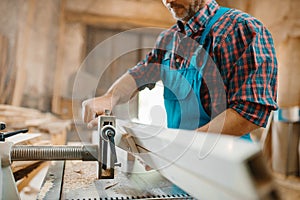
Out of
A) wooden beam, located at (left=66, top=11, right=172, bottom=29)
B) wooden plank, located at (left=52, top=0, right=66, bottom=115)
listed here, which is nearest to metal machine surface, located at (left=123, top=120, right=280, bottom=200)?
wooden plank, located at (left=52, top=0, right=66, bottom=115)

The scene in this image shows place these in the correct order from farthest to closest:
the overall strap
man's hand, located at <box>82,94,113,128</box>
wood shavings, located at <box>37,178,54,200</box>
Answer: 1. the overall strap
2. man's hand, located at <box>82,94,113,128</box>
3. wood shavings, located at <box>37,178,54,200</box>

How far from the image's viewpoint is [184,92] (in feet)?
4.27

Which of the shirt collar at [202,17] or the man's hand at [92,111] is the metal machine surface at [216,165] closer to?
the man's hand at [92,111]

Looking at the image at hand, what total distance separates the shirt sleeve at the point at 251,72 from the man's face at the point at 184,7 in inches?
9.2

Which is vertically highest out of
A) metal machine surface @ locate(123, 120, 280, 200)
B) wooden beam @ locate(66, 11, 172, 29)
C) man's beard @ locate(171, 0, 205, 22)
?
wooden beam @ locate(66, 11, 172, 29)

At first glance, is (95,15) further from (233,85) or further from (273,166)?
(233,85)

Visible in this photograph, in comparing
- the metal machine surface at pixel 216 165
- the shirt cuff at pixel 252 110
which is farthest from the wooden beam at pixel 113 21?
the metal machine surface at pixel 216 165

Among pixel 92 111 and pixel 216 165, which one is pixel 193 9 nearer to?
pixel 92 111

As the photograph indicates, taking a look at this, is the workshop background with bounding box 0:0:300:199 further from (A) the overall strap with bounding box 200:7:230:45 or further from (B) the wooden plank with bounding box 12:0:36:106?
(A) the overall strap with bounding box 200:7:230:45

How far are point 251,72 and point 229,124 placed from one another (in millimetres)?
197

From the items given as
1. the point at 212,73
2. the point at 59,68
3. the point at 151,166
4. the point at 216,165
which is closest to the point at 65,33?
the point at 59,68

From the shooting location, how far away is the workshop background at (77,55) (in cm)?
267

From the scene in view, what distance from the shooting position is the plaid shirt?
974 millimetres

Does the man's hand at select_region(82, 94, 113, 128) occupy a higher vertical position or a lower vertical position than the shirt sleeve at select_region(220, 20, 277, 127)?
lower
